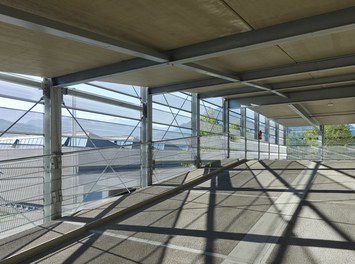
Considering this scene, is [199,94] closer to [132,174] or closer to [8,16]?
[132,174]

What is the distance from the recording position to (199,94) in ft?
39.4

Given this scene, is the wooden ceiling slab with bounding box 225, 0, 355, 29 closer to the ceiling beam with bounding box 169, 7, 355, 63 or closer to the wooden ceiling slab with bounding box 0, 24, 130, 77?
the ceiling beam with bounding box 169, 7, 355, 63

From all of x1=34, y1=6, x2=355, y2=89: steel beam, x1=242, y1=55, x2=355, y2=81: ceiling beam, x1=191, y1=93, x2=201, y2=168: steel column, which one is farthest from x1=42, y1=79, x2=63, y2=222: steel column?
x1=191, y1=93, x2=201, y2=168: steel column

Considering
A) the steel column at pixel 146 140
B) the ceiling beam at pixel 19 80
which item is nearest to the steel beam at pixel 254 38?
the ceiling beam at pixel 19 80

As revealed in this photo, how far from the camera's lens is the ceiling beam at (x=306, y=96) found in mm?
10480

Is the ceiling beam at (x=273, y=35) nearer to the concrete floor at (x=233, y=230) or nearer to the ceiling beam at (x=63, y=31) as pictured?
the ceiling beam at (x=63, y=31)

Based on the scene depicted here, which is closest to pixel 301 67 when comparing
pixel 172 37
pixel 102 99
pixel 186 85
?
pixel 186 85

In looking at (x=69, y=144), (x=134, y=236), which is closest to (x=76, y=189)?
(x=69, y=144)

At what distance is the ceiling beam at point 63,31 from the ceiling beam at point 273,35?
24.9 inches

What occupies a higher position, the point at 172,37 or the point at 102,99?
the point at 172,37

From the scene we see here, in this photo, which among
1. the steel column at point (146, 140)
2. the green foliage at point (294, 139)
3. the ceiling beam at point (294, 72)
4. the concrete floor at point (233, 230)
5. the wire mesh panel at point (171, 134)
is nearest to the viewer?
the concrete floor at point (233, 230)

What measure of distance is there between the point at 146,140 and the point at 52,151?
10.6 feet

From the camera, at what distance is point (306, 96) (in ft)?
37.3

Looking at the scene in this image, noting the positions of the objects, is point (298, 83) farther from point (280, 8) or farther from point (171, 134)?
point (280, 8)
